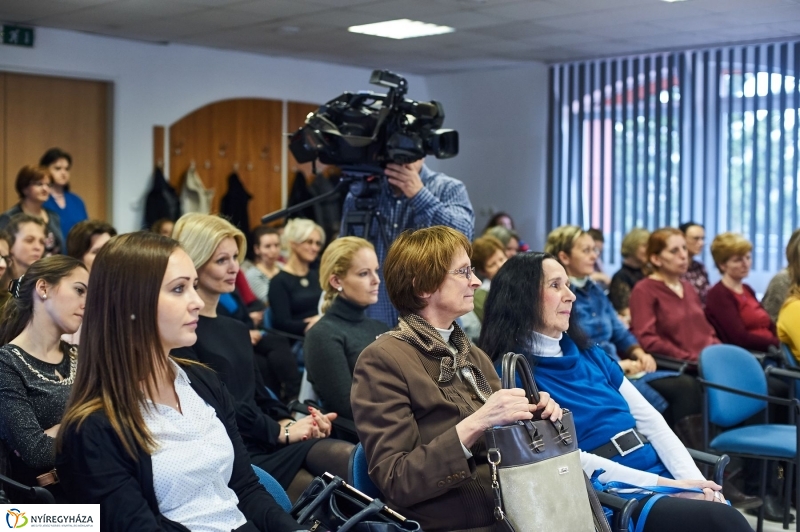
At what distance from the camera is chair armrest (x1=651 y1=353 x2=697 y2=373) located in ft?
14.5

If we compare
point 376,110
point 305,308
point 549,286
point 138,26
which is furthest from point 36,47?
point 549,286

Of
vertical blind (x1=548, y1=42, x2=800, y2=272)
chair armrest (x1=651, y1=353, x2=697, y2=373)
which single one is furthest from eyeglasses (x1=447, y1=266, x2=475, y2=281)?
vertical blind (x1=548, y1=42, x2=800, y2=272)

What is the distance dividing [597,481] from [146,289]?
4.42ft

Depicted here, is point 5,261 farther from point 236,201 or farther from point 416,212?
point 236,201

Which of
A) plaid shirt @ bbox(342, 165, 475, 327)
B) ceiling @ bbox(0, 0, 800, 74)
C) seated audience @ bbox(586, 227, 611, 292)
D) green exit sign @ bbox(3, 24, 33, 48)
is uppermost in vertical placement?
ceiling @ bbox(0, 0, 800, 74)

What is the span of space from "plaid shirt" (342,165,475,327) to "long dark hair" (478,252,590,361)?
857mm

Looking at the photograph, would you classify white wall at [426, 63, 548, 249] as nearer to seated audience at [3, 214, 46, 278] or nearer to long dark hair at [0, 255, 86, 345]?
seated audience at [3, 214, 46, 278]

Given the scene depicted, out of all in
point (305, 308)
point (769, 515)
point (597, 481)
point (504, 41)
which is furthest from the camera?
point (504, 41)

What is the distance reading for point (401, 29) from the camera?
683 cm

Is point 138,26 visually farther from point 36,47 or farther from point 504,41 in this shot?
point 504,41

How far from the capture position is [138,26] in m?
6.75

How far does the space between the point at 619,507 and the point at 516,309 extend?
0.63 metres

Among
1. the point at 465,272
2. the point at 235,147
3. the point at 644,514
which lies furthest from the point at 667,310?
the point at 235,147

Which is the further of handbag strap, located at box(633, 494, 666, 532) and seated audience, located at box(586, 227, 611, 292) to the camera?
seated audience, located at box(586, 227, 611, 292)
